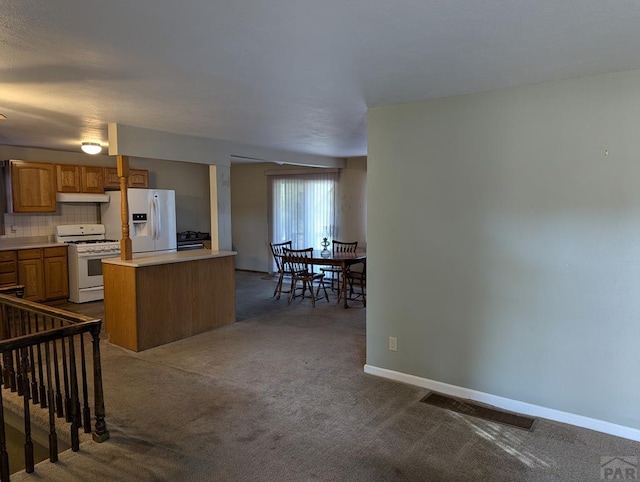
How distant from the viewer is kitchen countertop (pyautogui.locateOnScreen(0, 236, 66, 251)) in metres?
6.12

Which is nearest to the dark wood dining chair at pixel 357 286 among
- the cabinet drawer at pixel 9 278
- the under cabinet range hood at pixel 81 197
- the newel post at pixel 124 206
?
the newel post at pixel 124 206

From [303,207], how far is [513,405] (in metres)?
6.18

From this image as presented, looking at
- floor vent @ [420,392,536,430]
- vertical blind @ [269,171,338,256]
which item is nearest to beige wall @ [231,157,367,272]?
vertical blind @ [269,171,338,256]

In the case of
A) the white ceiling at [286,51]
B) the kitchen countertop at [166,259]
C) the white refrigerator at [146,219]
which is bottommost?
the kitchen countertop at [166,259]

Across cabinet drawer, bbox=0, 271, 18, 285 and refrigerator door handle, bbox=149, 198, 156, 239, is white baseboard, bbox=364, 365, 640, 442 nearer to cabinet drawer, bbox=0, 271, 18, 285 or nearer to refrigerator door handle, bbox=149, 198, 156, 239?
refrigerator door handle, bbox=149, 198, 156, 239

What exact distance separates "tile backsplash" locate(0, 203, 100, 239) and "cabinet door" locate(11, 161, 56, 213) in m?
0.30

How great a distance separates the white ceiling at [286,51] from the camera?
1.84m

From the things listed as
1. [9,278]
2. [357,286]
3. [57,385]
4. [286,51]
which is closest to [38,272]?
[9,278]

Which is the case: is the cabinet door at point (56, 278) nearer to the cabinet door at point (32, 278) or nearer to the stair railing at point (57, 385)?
the cabinet door at point (32, 278)

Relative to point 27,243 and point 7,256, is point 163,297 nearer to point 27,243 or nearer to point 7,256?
point 7,256

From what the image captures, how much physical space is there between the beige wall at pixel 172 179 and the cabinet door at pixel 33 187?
0.33 m

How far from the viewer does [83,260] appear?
6465 millimetres

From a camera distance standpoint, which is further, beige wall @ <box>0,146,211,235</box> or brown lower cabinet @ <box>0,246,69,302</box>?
beige wall @ <box>0,146,211,235</box>

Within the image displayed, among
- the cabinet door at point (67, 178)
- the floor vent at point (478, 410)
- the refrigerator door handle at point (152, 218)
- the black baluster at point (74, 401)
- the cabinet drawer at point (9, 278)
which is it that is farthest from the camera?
the refrigerator door handle at point (152, 218)
